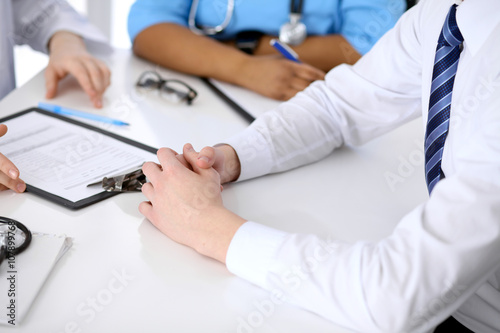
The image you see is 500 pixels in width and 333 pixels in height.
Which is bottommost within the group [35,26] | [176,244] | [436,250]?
[35,26]

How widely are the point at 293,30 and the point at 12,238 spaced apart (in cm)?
102

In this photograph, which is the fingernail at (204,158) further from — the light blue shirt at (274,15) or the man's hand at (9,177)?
the light blue shirt at (274,15)

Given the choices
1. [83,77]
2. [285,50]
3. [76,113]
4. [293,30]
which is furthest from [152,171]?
[293,30]

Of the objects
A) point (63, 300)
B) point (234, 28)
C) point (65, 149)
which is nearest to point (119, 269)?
point (63, 300)

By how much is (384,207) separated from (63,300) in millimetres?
521

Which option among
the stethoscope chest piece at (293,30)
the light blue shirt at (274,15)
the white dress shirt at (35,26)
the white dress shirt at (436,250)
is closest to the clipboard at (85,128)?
the white dress shirt at (436,250)

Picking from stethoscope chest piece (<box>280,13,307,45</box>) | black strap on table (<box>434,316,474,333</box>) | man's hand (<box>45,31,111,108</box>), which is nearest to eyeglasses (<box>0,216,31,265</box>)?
man's hand (<box>45,31,111,108</box>)

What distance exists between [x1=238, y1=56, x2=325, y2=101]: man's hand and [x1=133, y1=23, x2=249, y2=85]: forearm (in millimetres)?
30

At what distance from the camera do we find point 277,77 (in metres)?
1.27

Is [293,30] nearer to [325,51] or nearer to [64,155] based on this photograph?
[325,51]

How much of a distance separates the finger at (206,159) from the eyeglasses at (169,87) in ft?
1.38

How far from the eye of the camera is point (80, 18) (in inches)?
57.8

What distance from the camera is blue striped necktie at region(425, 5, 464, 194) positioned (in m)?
0.76

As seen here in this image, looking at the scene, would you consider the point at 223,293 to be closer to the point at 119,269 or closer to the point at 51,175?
the point at 119,269
